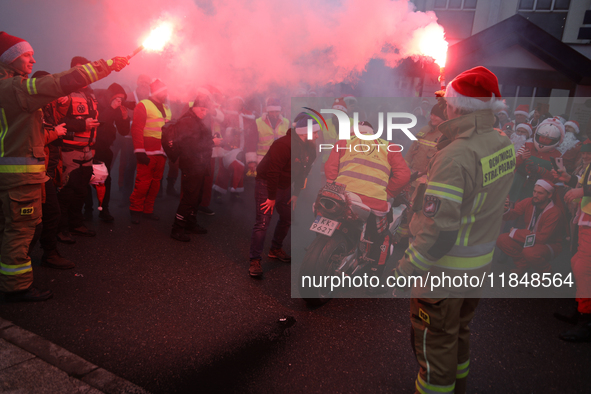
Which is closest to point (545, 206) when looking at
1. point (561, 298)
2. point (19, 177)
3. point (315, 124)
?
point (561, 298)

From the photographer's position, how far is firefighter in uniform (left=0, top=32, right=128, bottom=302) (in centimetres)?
313

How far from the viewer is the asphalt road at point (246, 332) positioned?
274 centimetres

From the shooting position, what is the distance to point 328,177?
4316 mm

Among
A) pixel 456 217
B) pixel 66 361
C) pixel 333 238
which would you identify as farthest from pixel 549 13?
pixel 66 361

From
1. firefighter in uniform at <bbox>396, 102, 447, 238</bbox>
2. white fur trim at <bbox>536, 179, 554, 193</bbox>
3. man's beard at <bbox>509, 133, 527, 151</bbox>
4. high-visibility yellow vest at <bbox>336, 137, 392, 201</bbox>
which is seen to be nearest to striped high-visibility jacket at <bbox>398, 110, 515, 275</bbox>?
high-visibility yellow vest at <bbox>336, 137, 392, 201</bbox>

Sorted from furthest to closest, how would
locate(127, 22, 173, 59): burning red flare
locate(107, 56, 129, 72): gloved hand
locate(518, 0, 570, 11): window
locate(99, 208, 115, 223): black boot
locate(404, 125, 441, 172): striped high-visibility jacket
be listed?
locate(518, 0, 570, 11): window
locate(99, 208, 115, 223): black boot
locate(404, 125, 441, 172): striped high-visibility jacket
locate(127, 22, 173, 59): burning red flare
locate(107, 56, 129, 72): gloved hand

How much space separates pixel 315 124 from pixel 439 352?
9.13 ft

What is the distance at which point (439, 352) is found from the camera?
2.19 metres

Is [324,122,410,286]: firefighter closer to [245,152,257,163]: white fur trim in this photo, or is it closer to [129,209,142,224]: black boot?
[129,209,142,224]: black boot

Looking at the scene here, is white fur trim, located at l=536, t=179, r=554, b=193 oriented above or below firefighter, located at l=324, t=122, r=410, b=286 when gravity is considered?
below

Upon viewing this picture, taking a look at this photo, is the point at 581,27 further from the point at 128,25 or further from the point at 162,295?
the point at 162,295

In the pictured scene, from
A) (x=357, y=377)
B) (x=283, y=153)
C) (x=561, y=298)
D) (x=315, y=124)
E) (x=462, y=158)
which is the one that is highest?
(x=462, y=158)

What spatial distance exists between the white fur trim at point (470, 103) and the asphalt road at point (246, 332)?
6.35 feet

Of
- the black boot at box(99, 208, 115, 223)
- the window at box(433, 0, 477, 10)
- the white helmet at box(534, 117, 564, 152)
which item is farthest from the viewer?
the window at box(433, 0, 477, 10)
